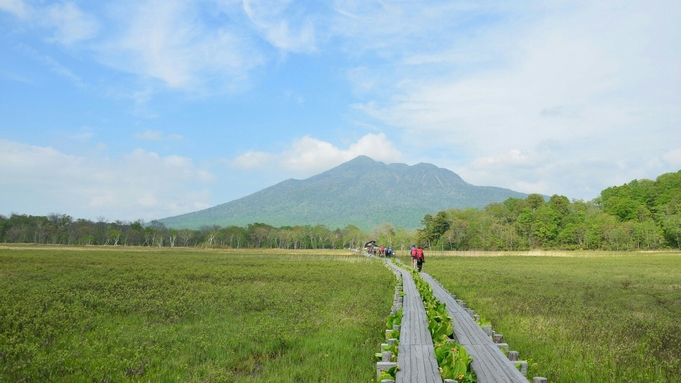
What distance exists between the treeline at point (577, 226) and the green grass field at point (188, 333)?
86491 millimetres

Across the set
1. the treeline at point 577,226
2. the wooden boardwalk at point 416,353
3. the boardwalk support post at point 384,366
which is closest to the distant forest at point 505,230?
the treeline at point 577,226

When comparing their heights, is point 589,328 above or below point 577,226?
below

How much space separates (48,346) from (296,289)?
36.8 feet

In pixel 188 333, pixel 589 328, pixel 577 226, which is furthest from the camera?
pixel 577 226

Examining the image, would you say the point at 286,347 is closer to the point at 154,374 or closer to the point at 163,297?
the point at 154,374

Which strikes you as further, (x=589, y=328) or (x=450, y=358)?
(x=589, y=328)

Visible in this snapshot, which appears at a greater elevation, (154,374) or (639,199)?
(639,199)

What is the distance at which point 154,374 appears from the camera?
7812 millimetres

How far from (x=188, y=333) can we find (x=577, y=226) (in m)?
103

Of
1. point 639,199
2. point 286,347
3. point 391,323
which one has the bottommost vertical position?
point 286,347

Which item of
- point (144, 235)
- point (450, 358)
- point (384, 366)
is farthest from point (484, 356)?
Result: point (144, 235)

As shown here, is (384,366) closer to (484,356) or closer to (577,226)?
(484,356)

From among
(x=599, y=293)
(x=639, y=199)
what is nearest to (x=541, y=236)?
(x=639, y=199)

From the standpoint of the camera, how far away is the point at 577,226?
96062 mm
